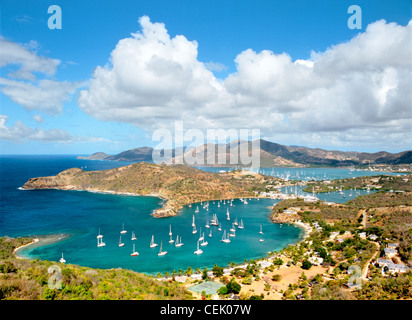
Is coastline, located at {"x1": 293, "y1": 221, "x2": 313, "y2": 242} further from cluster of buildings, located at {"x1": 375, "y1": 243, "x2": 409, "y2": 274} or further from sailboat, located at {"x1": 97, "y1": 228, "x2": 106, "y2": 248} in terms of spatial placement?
sailboat, located at {"x1": 97, "y1": 228, "x2": 106, "y2": 248}

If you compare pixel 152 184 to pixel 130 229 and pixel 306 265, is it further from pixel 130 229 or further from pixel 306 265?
pixel 306 265

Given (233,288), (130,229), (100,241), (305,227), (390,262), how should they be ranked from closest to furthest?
1. (233,288)
2. (390,262)
3. (100,241)
4. (130,229)
5. (305,227)

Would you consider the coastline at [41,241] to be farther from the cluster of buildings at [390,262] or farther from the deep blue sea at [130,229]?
the cluster of buildings at [390,262]

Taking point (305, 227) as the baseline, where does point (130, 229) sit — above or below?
above

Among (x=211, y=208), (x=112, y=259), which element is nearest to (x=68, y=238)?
(x=112, y=259)

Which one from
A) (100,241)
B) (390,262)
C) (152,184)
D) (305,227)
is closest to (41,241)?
(100,241)

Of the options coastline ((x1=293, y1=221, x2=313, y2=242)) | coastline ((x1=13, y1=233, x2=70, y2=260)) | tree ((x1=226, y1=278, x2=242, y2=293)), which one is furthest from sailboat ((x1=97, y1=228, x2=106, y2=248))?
coastline ((x1=293, y1=221, x2=313, y2=242))
